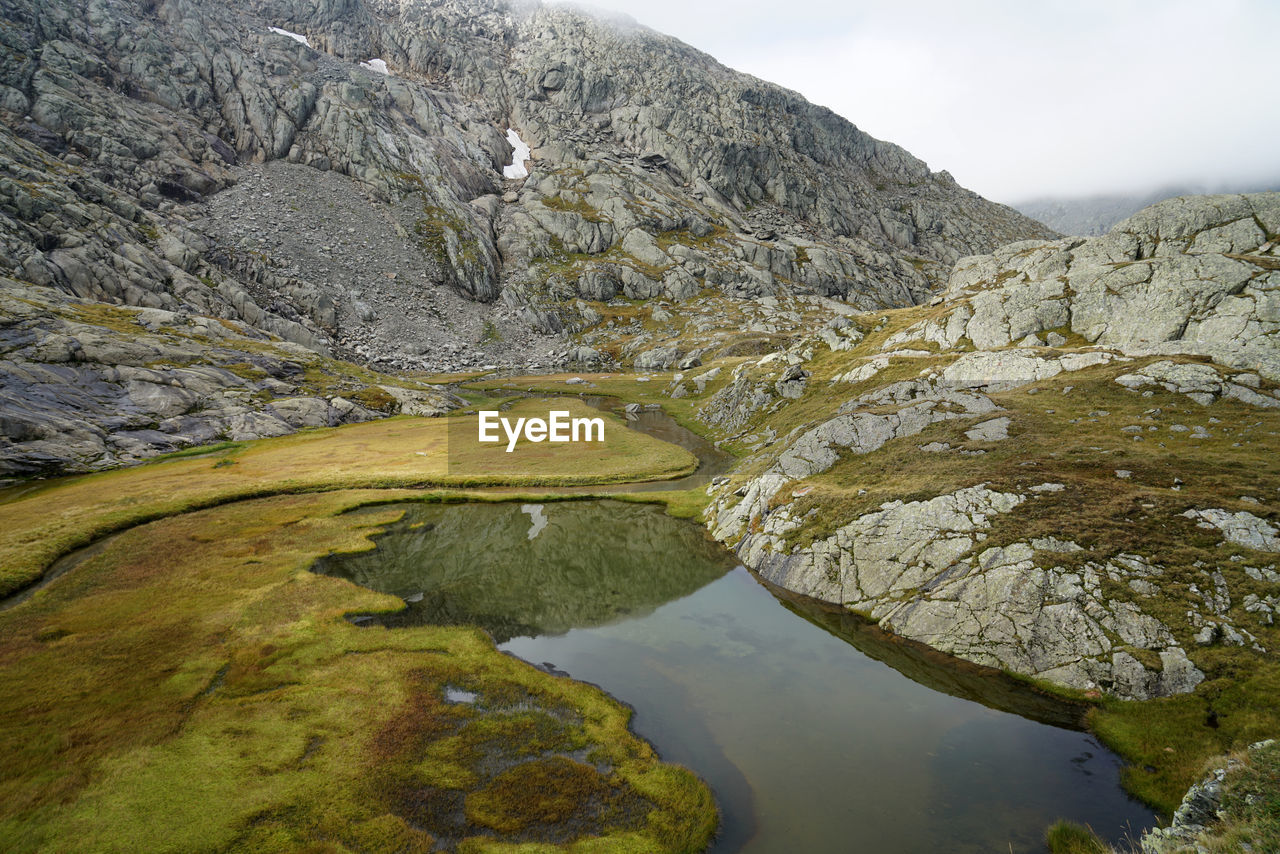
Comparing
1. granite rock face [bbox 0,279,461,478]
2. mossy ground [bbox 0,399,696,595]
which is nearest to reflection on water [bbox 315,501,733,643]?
mossy ground [bbox 0,399,696,595]

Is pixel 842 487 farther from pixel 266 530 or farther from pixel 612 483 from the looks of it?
pixel 266 530

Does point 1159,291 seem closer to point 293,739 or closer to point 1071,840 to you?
point 1071,840

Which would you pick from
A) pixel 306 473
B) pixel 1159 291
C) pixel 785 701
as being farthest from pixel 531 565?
pixel 1159 291

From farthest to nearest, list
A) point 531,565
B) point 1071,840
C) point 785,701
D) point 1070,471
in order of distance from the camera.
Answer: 1. point 531,565
2. point 1070,471
3. point 785,701
4. point 1071,840

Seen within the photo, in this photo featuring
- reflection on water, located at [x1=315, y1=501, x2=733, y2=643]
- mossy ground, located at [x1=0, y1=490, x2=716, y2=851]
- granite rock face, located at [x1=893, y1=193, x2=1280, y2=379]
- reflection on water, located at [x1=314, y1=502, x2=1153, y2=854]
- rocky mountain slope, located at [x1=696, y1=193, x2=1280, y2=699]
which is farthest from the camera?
granite rock face, located at [x1=893, y1=193, x2=1280, y2=379]

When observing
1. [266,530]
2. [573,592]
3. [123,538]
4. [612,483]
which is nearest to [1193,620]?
[573,592]

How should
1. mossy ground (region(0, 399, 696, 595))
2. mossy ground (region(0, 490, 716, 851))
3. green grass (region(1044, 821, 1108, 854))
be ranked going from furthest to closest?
mossy ground (region(0, 399, 696, 595)) < mossy ground (region(0, 490, 716, 851)) < green grass (region(1044, 821, 1108, 854))

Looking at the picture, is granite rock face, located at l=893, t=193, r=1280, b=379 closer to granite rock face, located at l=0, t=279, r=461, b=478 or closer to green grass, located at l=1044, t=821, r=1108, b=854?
green grass, located at l=1044, t=821, r=1108, b=854
